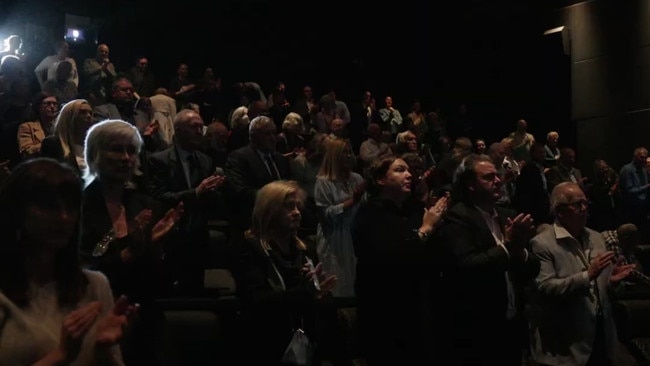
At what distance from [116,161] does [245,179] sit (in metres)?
3.41

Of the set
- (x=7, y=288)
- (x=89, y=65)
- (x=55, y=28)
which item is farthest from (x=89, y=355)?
(x=55, y=28)

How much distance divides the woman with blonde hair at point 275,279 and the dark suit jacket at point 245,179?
6.19 ft

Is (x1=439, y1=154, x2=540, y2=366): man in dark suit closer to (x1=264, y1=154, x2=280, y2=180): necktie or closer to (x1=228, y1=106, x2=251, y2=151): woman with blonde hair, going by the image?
(x1=264, y1=154, x2=280, y2=180): necktie

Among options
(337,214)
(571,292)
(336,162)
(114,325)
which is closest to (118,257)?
(114,325)

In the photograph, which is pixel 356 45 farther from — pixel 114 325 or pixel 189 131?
pixel 114 325

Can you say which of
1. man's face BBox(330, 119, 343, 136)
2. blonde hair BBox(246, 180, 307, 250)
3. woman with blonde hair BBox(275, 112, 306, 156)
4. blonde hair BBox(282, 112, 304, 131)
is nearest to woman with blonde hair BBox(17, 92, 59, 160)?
blonde hair BBox(246, 180, 307, 250)

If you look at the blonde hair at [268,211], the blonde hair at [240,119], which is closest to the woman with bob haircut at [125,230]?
the blonde hair at [268,211]

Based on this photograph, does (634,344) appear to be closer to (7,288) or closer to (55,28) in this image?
(7,288)

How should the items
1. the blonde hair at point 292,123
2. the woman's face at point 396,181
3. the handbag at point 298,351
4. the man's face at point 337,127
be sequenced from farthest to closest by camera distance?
the man's face at point 337,127
the blonde hair at point 292,123
the woman's face at point 396,181
the handbag at point 298,351

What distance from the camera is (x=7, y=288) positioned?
2.52 m

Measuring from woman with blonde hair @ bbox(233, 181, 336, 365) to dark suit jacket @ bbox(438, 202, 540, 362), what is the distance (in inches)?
31.9

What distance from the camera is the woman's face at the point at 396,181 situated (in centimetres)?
558

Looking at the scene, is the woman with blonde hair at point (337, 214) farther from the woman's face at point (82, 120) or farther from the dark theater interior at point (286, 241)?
the woman's face at point (82, 120)

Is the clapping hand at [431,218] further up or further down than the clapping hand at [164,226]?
further down
